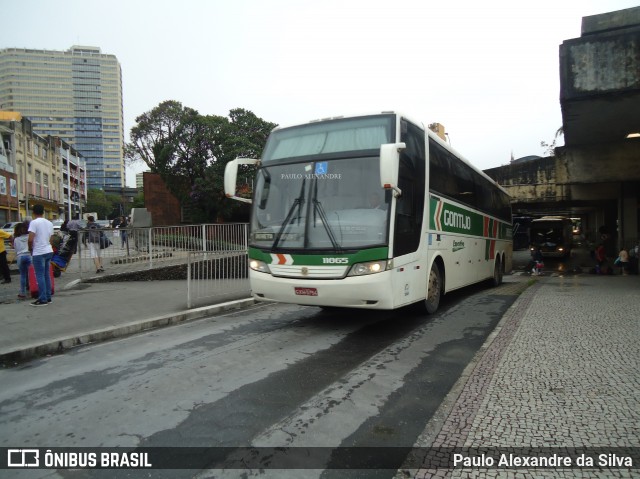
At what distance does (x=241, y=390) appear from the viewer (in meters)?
4.17

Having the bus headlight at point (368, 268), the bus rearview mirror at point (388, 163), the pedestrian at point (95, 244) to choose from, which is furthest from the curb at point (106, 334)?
the pedestrian at point (95, 244)

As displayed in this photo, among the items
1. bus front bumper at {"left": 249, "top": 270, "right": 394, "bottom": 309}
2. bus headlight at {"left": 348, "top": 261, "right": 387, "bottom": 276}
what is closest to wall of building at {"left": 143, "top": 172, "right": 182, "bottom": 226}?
bus front bumper at {"left": 249, "top": 270, "right": 394, "bottom": 309}

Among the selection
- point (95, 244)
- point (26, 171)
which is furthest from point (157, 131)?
point (95, 244)

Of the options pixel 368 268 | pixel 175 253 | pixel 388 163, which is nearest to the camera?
pixel 388 163

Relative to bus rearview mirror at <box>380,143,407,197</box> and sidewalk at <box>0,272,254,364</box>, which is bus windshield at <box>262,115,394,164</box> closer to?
bus rearview mirror at <box>380,143,407,197</box>

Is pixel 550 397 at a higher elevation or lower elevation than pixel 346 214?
lower

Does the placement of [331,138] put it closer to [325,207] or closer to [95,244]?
[325,207]

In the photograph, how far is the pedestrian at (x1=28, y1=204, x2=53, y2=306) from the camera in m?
7.83

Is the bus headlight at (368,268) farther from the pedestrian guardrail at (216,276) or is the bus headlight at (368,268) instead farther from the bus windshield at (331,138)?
the pedestrian guardrail at (216,276)

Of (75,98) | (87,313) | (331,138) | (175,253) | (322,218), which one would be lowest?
(87,313)

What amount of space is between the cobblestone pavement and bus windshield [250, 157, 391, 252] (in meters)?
2.35

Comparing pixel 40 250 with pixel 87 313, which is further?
pixel 40 250

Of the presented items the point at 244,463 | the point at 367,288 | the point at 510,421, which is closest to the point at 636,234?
the point at 367,288

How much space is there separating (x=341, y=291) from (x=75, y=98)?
175356 mm
